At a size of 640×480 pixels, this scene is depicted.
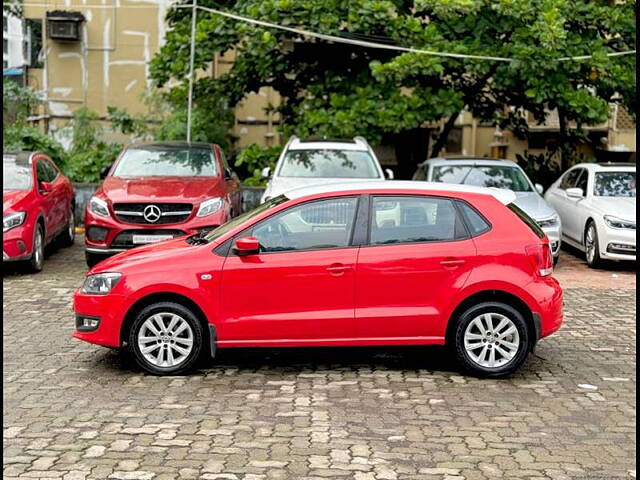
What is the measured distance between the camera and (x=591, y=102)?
17.5 metres

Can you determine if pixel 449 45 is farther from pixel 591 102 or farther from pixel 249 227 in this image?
pixel 249 227

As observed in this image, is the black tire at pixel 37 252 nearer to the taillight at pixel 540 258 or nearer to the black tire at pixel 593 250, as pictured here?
the taillight at pixel 540 258

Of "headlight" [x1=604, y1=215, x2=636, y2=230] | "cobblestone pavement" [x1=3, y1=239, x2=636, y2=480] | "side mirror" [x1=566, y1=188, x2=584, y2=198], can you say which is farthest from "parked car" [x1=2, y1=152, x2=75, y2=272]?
"headlight" [x1=604, y1=215, x2=636, y2=230]

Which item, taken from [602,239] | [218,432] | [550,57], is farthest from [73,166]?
[218,432]

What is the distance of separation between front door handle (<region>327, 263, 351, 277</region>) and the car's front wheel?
7.42 m

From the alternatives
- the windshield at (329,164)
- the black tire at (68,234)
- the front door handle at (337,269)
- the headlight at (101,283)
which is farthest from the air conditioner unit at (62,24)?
the front door handle at (337,269)

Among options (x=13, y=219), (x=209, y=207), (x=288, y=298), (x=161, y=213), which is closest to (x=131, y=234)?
(x=161, y=213)

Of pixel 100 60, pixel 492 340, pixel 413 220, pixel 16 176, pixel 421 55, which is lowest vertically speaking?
pixel 492 340

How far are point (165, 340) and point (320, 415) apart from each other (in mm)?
1694

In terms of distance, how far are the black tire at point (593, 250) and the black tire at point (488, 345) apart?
679cm

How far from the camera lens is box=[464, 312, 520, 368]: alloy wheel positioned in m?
7.94

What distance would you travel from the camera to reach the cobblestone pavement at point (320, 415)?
19.4 ft

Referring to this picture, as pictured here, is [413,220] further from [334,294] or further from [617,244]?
[617,244]

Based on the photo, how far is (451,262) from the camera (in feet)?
26.0
